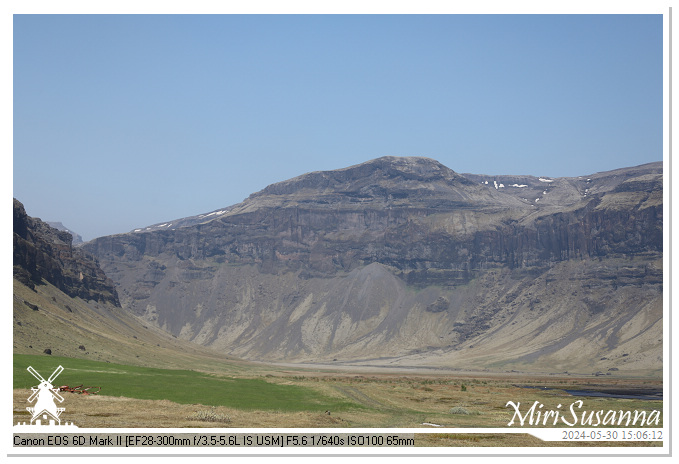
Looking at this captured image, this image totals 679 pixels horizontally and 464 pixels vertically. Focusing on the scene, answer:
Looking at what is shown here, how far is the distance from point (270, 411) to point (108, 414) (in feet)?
43.4

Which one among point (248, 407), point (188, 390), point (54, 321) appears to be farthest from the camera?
point (54, 321)

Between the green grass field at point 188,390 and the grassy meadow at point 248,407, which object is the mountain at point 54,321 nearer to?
the green grass field at point 188,390

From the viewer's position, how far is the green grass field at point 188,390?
55.2 m

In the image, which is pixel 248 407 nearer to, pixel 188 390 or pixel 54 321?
pixel 188 390

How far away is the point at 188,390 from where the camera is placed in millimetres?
61844

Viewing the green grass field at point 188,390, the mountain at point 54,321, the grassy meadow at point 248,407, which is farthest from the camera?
the mountain at point 54,321

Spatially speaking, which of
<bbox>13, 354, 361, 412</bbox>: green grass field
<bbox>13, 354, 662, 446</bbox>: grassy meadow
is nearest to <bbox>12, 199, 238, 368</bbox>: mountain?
<bbox>13, 354, 361, 412</bbox>: green grass field

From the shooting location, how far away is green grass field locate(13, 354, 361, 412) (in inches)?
2174

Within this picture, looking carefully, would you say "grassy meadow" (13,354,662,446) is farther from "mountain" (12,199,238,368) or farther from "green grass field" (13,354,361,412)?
"mountain" (12,199,238,368)

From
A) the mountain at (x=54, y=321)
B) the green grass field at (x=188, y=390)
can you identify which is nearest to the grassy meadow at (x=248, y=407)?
the green grass field at (x=188, y=390)

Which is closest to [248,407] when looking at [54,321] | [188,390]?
[188,390]
